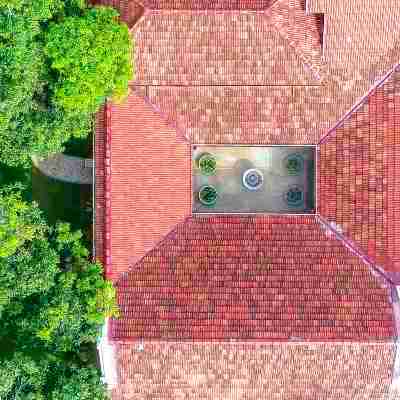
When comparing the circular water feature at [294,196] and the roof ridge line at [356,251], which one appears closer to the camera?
the roof ridge line at [356,251]

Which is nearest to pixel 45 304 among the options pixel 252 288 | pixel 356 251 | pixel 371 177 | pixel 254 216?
pixel 252 288

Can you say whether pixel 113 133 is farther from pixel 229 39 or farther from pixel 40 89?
pixel 229 39

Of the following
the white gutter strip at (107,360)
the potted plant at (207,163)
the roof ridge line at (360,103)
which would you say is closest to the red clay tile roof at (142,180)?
the white gutter strip at (107,360)

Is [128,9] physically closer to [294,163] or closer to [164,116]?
[164,116]

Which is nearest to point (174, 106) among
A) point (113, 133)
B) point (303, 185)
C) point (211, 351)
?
point (113, 133)

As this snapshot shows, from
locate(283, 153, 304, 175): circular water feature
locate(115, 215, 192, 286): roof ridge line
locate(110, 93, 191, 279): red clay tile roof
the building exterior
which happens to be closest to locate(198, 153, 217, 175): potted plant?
locate(110, 93, 191, 279): red clay tile roof

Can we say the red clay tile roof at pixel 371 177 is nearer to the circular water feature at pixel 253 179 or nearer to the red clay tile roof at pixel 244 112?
the red clay tile roof at pixel 244 112

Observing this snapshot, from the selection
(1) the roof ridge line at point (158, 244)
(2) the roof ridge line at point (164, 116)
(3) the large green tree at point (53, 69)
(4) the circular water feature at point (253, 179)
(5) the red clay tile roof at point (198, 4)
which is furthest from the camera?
(4) the circular water feature at point (253, 179)
